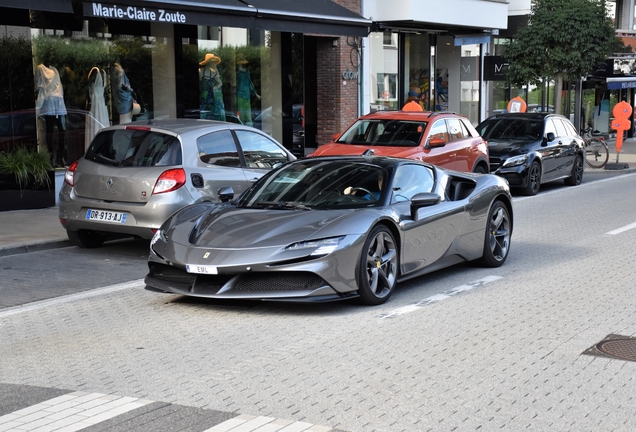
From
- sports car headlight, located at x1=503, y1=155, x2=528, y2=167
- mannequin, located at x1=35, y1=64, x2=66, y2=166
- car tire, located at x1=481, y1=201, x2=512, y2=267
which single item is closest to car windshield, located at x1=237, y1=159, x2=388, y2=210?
car tire, located at x1=481, y1=201, x2=512, y2=267

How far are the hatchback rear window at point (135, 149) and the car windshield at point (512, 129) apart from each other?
1014 centimetres

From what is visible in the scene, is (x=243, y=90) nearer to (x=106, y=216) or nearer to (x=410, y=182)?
(x=106, y=216)

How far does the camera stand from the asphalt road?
17.2 ft

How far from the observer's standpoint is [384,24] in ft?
84.7

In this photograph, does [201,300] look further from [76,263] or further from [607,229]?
[607,229]

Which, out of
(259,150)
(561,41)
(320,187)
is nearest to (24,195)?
(259,150)

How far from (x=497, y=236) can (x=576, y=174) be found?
11076 mm

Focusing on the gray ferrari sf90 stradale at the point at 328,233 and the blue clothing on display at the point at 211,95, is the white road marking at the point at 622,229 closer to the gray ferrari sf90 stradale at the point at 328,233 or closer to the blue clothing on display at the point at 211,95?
the gray ferrari sf90 stradale at the point at 328,233

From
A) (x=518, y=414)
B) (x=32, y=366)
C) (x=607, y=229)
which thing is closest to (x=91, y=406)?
(x=32, y=366)

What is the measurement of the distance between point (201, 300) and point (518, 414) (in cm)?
377

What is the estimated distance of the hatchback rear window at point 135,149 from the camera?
35.2 feet

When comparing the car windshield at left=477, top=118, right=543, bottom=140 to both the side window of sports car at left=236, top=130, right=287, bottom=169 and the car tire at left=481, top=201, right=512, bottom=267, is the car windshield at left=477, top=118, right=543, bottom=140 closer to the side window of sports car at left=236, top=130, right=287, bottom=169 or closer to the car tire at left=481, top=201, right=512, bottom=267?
the side window of sports car at left=236, top=130, right=287, bottom=169

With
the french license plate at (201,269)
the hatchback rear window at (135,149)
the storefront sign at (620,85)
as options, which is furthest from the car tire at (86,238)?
the storefront sign at (620,85)

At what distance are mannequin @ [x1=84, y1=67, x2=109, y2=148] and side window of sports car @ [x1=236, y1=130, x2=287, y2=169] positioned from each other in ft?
23.2
